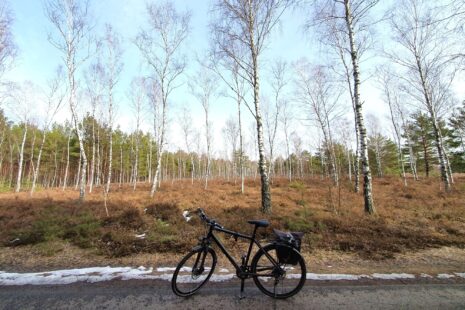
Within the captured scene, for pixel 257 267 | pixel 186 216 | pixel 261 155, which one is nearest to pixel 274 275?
pixel 257 267

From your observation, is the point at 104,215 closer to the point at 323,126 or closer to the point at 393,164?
the point at 323,126

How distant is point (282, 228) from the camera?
7730 mm

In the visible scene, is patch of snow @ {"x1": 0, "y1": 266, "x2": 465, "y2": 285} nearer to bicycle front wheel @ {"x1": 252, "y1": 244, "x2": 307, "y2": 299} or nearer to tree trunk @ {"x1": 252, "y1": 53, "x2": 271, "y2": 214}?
bicycle front wheel @ {"x1": 252, "y1": 244, "x2": 307, "y2": 299}

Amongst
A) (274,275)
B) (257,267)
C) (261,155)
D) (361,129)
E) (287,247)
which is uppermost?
(361,129)

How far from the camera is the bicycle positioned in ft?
12.4

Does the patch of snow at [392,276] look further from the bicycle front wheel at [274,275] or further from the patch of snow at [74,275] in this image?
the patch of snow at [74,275]

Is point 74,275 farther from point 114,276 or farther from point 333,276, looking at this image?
point 333,276

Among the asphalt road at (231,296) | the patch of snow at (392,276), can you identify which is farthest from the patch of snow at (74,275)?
the patch of snow at (392,276)

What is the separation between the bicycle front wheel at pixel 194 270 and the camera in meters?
3.83

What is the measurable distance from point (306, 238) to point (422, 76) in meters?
18.2

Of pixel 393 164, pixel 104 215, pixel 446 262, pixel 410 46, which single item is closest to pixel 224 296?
pixel 446 262

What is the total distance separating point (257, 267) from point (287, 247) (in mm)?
623

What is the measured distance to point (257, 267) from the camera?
388 cm

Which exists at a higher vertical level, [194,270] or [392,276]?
[194,270]
